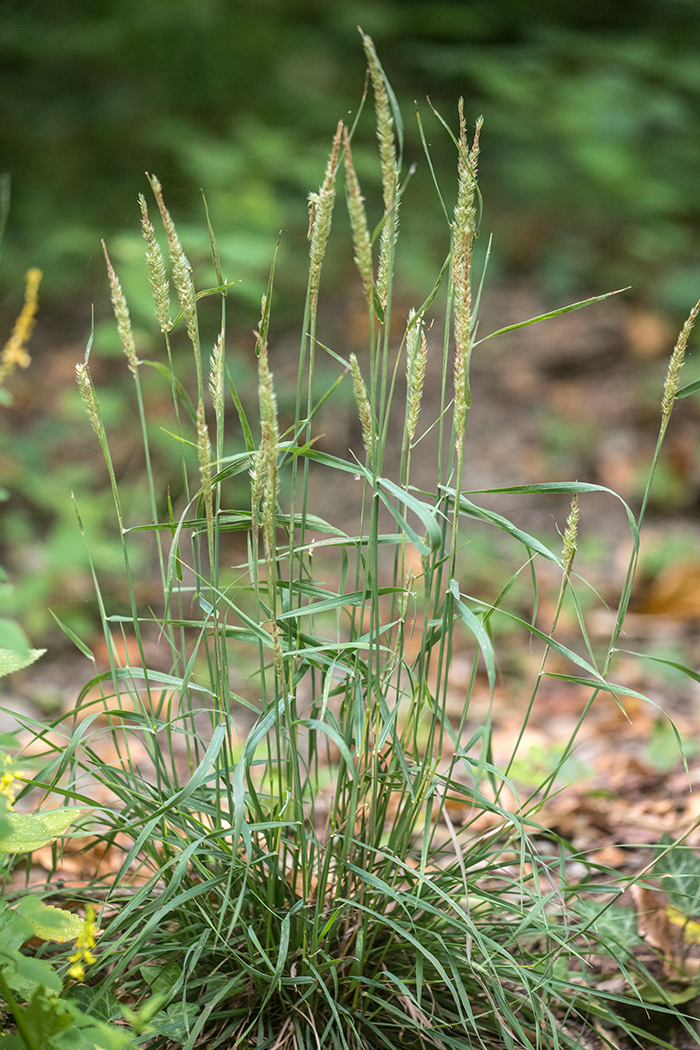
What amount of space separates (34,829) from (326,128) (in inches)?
129

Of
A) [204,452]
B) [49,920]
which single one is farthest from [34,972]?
[204,452]

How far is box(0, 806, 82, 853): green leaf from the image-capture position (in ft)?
2.59

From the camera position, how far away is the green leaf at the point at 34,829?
31.1 inches

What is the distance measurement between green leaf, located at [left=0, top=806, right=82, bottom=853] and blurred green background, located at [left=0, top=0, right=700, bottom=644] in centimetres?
234

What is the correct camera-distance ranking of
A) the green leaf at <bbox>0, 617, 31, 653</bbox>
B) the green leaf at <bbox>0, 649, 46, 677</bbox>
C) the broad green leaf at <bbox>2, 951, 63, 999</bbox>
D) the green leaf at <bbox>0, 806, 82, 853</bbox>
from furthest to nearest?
1. the green leaf at <bbox>0, 617, 31, 653</bbox>
2. the green leaf at <bbox>0, 649, 46, 677</bbox>
3. the green leaf at <bbox>0, 806, 82, 853</bbox>
4. the broad green leaf at <bbox>2, 951, 63, 999</bbox>

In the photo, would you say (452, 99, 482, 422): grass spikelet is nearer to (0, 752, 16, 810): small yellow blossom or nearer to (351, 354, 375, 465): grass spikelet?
(351, 354, 375, 465): grass spikelet

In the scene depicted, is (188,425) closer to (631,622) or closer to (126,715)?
(631,622)

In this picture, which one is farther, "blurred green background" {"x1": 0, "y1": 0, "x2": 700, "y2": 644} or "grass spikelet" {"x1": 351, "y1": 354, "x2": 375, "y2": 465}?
"blurred green background" {"x1": 0, "y1": 0, "x2": 700, "y2": 644}

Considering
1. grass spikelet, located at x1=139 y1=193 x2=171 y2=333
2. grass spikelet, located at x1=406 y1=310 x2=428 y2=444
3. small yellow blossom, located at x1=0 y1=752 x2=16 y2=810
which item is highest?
grass spikelet, located at x1=139 y1=193 x2=171 y2=333

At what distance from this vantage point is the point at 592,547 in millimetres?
2617

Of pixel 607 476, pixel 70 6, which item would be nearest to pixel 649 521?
pixel 607 476

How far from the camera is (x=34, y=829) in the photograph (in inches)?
32.0

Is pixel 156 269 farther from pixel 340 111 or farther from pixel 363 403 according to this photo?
pixel 340 111

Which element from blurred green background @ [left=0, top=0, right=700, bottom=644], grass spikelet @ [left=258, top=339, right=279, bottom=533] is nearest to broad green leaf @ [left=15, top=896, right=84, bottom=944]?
grass spikelet @ [left=258, top=339, right=279, bottom=533]
